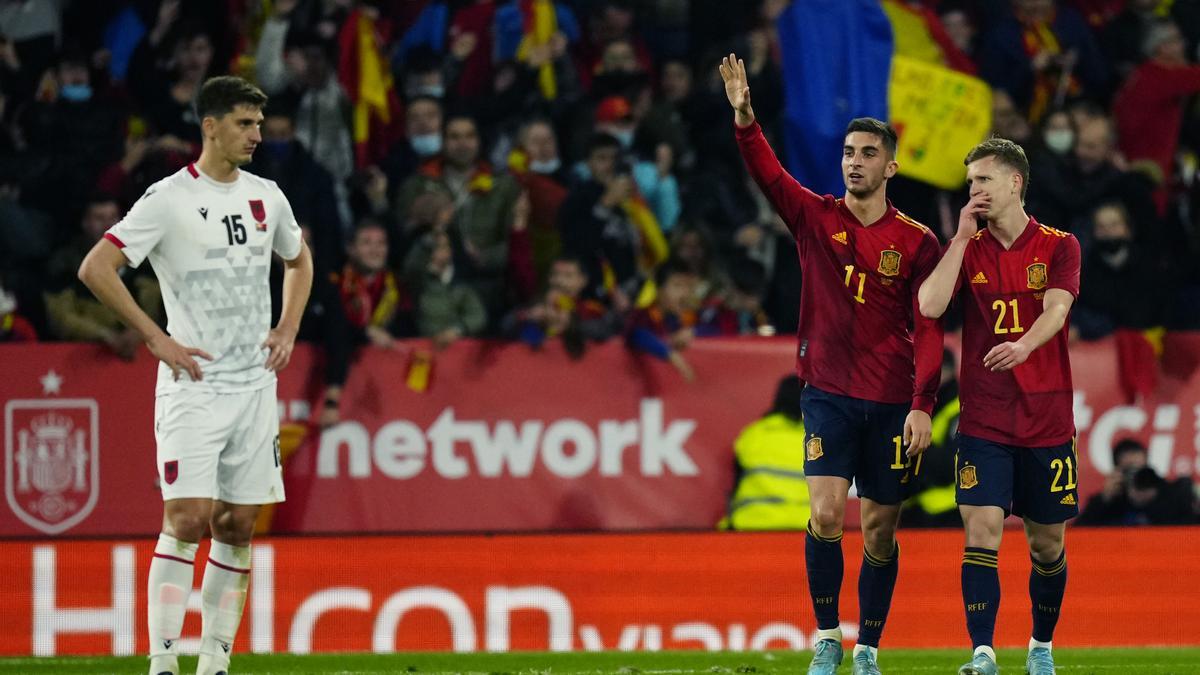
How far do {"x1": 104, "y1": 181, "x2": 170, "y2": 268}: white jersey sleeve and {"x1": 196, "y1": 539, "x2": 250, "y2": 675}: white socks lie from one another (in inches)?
42.8

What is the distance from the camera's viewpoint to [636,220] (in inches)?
463

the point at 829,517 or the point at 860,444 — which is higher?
the point at 860,444

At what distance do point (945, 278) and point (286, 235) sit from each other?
2.41 meters

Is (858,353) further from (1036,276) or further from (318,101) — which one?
(318,101)

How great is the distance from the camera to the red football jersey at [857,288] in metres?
7.05

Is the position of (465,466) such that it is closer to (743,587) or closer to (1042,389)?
(743,587)

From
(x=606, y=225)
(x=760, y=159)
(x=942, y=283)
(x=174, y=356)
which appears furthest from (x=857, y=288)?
(x=606, y=225)

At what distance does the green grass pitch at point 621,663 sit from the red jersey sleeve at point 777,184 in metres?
2.01

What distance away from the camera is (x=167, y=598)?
6504mm

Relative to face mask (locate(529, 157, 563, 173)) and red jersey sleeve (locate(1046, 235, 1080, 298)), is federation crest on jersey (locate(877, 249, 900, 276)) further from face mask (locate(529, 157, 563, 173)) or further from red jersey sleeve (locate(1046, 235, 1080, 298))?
face mask (locate(529, 157, 563, 173))

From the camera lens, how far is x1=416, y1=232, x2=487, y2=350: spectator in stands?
1105 centimetres

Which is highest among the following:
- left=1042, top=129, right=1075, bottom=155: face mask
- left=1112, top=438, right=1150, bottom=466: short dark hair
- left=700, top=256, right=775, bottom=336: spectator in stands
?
left=1042, top=129, right=1075, bottom=155: face mask

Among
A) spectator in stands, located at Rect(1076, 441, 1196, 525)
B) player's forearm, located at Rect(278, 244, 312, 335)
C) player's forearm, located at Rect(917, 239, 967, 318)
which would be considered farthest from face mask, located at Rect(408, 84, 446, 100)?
player's forearm, located at Rect(917, 239, 967, 318)

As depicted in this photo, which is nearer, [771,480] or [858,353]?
[858,353]
